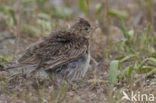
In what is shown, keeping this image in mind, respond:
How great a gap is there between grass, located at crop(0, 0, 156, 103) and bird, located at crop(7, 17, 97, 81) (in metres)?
0.22

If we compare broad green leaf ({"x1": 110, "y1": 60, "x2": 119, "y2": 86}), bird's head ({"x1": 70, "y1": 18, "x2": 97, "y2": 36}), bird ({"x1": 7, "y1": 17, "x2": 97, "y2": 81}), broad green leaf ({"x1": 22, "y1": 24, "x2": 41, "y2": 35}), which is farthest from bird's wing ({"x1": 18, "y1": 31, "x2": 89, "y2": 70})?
broad green leaf ({"x1": 22, "y1": 24, "x2": 41, "y2": 35})

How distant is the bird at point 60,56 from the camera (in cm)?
555

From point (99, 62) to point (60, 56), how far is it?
1649 mm

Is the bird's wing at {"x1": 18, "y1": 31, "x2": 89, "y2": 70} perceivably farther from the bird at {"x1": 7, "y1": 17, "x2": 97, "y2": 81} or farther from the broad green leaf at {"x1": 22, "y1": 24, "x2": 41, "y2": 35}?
the broad green leaf at {"x1": 22, "y1": 24, "x2": 41, "y2": 35}

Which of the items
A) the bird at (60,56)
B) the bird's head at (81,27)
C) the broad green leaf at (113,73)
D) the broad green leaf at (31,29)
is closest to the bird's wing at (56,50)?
the bird at (60,56)

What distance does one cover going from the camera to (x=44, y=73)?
5.73 metres

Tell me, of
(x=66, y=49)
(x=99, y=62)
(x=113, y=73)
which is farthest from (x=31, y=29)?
(x=113, y=73)

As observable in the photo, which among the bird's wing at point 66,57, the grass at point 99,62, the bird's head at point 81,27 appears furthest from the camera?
the bird's head at point 81,27

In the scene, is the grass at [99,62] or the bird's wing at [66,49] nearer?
the grass at [99,62]

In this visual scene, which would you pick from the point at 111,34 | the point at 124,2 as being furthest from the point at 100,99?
the point at 124,2

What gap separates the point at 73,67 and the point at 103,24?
3.23 m

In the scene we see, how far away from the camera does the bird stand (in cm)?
555

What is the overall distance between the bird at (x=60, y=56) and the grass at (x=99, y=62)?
22cm

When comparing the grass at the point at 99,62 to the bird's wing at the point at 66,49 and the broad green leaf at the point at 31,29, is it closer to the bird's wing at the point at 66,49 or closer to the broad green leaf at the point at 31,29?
the broad green leaf at the point at 31,29
